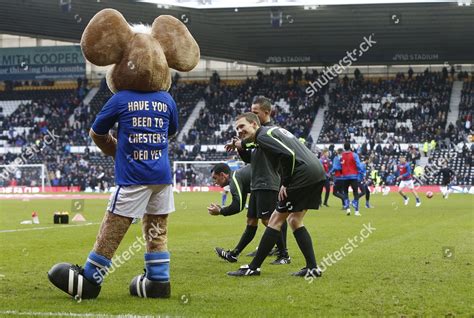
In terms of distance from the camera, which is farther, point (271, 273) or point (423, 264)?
point (423, 264)

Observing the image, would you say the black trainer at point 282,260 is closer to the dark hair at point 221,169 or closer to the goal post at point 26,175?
the dark hair at point 221,169

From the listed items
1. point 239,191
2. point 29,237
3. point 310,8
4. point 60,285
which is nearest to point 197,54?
point 60,285

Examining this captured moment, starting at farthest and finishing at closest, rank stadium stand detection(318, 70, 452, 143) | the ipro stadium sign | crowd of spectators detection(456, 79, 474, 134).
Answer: the ipro stadium sign → stadium stand detection(318, 70, 452, 143) → crowd of spectators detection(456, 79, 474, 134)

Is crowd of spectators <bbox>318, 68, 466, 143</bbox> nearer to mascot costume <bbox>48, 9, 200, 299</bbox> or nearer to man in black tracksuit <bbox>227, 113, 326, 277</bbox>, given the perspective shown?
man in black tracksuit <bbox>227, 113, 326, 277</bbox>

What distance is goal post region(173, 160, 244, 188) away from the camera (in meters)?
47.9

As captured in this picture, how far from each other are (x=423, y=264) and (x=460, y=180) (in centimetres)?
3518

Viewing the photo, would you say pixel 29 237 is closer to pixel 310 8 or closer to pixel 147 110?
pixel 147 110

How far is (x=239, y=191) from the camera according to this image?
12336mm

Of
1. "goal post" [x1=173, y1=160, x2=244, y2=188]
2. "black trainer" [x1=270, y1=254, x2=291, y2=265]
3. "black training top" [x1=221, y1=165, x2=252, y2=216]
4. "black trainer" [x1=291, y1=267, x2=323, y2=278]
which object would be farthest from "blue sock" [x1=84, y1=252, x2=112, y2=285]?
"goal post" [x1=173, y1=160, x2=244, y2=188]

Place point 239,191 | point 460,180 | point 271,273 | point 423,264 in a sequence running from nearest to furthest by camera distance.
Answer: point 271,273
point 423,264
point 239,191
point 460,180

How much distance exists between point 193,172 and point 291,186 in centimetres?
3876

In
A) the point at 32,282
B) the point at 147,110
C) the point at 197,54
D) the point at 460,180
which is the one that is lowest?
the point at 460,180

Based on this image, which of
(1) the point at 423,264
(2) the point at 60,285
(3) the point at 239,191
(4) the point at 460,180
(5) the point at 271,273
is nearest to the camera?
(2) the point at 60,285

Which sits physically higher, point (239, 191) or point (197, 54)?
point (197, 54)
